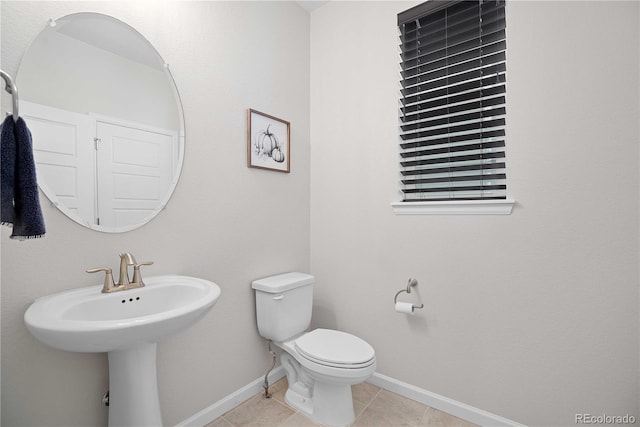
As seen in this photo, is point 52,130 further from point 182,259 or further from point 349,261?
point 349,261

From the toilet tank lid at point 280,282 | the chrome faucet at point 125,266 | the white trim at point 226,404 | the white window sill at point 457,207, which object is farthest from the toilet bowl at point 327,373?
the chrome faucet at point 125,266

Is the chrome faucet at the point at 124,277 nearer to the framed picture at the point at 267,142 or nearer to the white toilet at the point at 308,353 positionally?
the white toilet at the point at 308,353

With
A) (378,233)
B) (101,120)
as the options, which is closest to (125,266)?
(101,120)

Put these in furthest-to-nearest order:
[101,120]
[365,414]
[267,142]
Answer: [267,142] < [365,414] < [101,120]

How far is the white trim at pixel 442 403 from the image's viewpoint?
5.35 ft

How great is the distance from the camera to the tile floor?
168cm

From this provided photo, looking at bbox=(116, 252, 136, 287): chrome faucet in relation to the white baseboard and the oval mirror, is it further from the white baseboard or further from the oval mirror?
the white baseboard

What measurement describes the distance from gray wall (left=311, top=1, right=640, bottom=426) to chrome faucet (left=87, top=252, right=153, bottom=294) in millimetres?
1308

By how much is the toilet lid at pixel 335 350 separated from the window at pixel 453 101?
2.88 ft

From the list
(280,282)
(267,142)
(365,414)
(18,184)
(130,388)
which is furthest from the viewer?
(267,142)

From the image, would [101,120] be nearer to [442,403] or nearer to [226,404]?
[226,404]

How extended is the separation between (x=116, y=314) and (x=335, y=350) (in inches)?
41.0

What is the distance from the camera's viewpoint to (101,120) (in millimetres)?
1299

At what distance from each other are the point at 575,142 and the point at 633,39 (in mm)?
455
